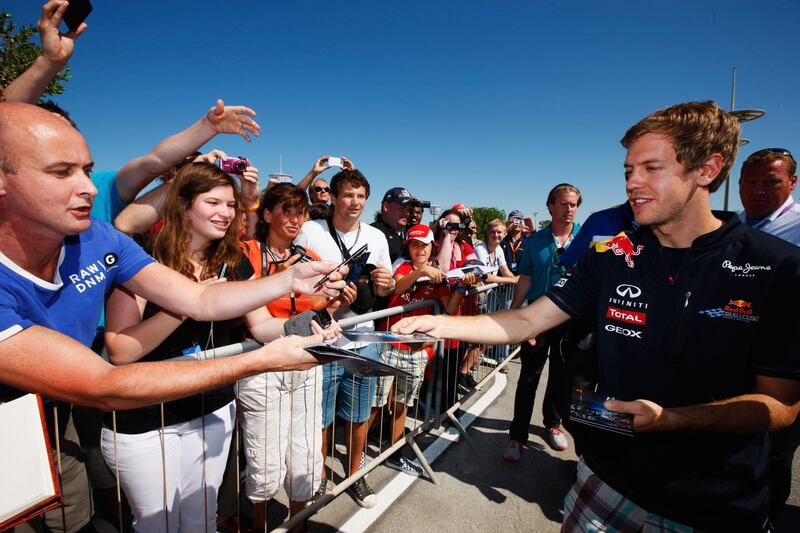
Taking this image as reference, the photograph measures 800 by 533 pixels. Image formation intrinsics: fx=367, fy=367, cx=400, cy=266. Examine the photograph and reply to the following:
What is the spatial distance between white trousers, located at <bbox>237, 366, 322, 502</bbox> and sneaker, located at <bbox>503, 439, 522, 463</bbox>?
6.74 ft

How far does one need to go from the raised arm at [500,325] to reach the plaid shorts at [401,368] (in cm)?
130


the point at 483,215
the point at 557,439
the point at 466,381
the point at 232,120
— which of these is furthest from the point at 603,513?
the point at 483,215

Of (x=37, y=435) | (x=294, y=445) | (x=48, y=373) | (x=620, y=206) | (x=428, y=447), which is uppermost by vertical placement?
(x=620, y=206)

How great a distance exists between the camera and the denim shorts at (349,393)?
319 centimetres

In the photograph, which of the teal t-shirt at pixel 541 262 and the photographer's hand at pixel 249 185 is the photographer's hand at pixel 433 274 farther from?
the photographer's hand at pixel 249 185

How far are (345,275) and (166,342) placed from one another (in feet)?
3.76

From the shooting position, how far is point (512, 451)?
12.8 feet

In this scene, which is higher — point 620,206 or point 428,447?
point 620,206

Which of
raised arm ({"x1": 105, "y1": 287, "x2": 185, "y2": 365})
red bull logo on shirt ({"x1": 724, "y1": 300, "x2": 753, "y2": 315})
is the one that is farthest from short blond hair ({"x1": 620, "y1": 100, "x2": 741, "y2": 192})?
raised arm ({"x1": 105, "y1": 287, "x2": 185, "y2": 365})

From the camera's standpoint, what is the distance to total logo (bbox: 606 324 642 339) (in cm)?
184

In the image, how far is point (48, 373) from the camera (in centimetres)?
129

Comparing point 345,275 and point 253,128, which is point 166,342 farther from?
point 253,128

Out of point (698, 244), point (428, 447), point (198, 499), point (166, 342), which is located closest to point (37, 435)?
point (166, 342)

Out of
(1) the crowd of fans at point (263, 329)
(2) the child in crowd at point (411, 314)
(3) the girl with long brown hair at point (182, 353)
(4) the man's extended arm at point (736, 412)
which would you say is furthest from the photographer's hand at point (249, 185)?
(4) the man's extended arm at point (736, 412)
